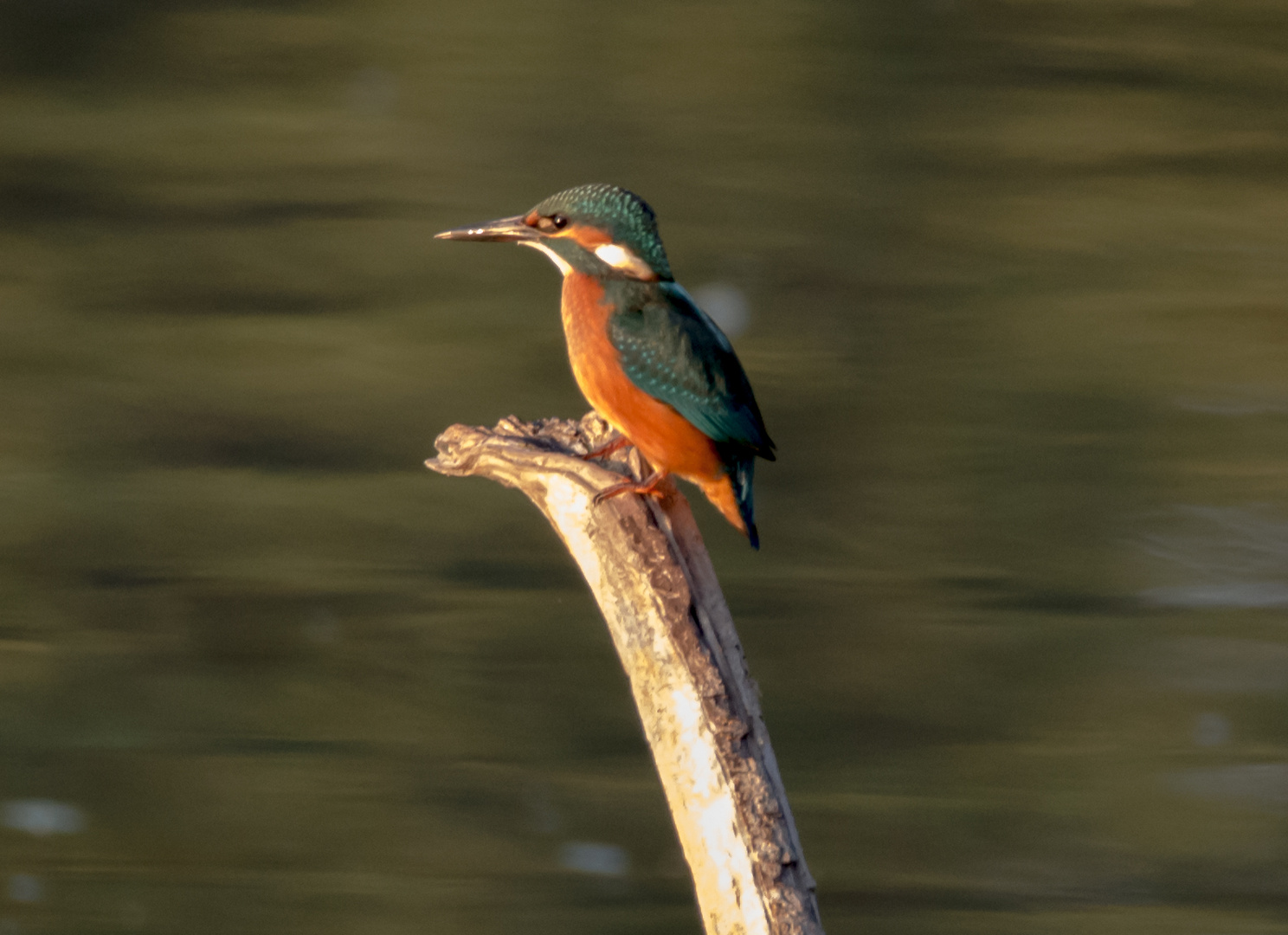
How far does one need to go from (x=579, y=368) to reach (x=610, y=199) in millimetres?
196

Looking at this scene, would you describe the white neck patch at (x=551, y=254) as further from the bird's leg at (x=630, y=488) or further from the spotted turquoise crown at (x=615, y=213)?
the bird's leg at (x=630, y=488)

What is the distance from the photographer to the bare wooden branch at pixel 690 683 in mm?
1224

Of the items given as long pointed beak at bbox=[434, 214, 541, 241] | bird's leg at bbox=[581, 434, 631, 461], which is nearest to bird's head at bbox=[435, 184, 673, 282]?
long pointed beak at bbox=[434, 214, 541, 241]

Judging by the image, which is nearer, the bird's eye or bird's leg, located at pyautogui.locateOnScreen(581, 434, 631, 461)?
the bird's eye

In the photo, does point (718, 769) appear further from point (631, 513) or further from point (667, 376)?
point (667, 376)

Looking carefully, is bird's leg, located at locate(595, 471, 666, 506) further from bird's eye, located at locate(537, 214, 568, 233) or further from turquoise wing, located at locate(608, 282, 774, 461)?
bird's eye, located at locate(537, 214, 568, 233)

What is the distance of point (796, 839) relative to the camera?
1258 mm

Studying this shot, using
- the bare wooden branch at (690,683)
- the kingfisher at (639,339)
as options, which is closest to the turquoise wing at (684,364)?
the kingfisher at (639,339)

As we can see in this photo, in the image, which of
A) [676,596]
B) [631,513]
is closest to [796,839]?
[676,596]

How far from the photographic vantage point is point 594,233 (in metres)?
1.37

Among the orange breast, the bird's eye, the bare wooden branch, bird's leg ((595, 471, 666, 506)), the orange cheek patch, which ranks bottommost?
the bare wooden branch

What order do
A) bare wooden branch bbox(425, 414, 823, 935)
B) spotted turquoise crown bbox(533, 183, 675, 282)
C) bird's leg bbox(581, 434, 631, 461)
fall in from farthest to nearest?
1. bird's leg bbox(581, 434, 631, 461)
2. spotted turquoise crown bbox(533, 183, 675, 282)
3. bare wooden branch bbox(425, 414, 823, 935)

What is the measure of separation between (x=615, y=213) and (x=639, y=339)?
5.4 inches

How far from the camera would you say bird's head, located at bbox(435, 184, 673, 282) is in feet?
4.44
